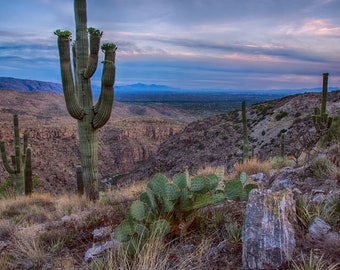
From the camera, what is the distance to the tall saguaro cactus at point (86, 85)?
7609mm

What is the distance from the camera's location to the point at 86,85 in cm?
804

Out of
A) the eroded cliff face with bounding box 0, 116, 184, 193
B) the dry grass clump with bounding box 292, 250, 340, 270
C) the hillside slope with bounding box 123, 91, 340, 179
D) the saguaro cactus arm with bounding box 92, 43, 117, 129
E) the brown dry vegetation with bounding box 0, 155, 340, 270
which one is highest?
the saguaro cactus arm with bounding box 92, 43, 117, 129

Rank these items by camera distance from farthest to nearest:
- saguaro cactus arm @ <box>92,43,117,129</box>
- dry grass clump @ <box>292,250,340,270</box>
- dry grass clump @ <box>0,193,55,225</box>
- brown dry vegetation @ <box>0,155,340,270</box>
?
1. saguaro cactus arm @ <box>92,43,117,129</box>
2. dry grass clump @ <box>0,193,55,225</box>
3. brown dry vegetation @ <box>0,155,340,270</box>
4. dry grass clump @ <box>292,250,340,270</box>

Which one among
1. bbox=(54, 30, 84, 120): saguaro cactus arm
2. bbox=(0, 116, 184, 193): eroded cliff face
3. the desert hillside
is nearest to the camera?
bbox=(54, 30, 84, 120): saguaro cactus arm

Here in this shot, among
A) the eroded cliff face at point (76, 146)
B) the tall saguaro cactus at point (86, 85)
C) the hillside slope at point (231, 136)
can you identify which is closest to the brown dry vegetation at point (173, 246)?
the tall saguaro cactus at point (86, 85)

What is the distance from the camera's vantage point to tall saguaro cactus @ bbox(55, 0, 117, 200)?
25.0 ft

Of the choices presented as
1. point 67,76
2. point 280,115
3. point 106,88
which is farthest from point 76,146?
point 106,88

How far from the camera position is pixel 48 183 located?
4222 cm

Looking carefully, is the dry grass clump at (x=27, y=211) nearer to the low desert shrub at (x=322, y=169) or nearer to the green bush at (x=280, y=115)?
the low desert shrub at (x=322, y=169)

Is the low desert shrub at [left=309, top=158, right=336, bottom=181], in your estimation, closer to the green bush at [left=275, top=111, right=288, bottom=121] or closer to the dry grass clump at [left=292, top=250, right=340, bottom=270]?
the dry grass clump at [left=292, top=250, right=340, bottom=270]

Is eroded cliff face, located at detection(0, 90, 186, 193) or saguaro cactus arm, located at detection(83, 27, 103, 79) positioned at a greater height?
saguaro cactus arm, located at detection(83, 27, 103, 79)

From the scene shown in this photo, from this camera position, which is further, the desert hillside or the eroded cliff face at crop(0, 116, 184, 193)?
the eroded cliff face at crop(0, 116, 184, 193)

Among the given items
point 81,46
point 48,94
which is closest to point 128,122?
point 48,94

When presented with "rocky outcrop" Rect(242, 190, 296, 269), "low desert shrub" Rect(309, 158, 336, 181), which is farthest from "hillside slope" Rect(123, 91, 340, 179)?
"rocky outcrop" Rect(242, 190, 296, 269)
